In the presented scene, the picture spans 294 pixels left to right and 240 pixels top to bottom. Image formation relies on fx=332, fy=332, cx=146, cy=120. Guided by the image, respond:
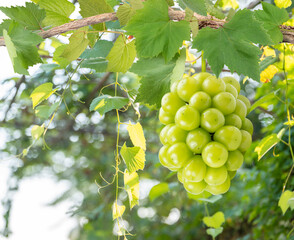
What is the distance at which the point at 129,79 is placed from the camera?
4.51 feet

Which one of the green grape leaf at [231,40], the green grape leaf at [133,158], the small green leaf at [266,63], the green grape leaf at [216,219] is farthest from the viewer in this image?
the green grape leaf at [216,219]

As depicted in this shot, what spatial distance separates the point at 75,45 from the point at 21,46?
0.07 meters

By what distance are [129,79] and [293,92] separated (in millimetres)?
663

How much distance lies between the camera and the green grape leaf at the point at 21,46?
273 millimetres

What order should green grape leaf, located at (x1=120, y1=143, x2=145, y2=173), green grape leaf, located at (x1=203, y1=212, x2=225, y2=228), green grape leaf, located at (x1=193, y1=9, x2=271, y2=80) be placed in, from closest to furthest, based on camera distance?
green grape leaf, located at (x1=193, y1=9, x2=271, y2=80), green grape leaf, located at (x1=120, y1=143, x2=145, y2=173), green grape leaf, located at (x1=203, y1=212, x2=225, y2=228)

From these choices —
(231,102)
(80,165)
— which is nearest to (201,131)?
(231,102)

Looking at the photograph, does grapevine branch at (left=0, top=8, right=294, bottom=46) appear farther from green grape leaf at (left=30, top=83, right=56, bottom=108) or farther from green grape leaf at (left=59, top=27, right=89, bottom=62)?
green grape leaf at (left=30, top=83, right=56, bottom=108)

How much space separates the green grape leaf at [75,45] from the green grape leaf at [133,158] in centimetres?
12

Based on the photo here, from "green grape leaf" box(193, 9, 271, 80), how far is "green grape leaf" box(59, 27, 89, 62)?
135mm

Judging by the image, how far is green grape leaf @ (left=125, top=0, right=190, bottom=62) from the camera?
0.27 meters

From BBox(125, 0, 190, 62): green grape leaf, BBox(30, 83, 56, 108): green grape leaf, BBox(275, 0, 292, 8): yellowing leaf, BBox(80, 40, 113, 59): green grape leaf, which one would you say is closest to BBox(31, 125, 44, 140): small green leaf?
BBox(30, 83, 56, 108): green grape leaf

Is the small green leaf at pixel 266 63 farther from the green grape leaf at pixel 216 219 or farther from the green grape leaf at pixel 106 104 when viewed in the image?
the green grape leaf at pixel 216 219

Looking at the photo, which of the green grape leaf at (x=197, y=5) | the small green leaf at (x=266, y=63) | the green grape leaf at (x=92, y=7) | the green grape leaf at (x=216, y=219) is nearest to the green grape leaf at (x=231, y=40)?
the green grape leaf at (x=197, y=5)

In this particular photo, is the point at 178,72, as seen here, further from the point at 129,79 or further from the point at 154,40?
the point at 129,79
